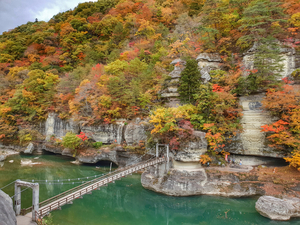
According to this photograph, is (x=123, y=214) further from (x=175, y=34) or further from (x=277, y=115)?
(x=175, y=34)

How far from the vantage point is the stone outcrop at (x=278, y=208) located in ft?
41.9

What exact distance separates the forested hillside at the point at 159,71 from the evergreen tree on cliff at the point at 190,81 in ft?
0.36

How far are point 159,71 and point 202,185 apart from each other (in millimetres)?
15607

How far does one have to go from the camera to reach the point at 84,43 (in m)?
39.7

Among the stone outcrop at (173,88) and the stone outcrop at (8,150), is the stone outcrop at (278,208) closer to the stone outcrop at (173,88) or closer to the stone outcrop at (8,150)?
the stone outcrop at (173,88)

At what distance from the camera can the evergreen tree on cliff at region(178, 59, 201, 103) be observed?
19828mm

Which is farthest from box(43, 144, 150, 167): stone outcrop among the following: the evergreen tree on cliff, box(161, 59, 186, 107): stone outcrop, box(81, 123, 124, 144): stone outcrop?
the evergreen tree on cliff

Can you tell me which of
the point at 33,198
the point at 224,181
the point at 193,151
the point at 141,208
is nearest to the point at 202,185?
the point at 224,181

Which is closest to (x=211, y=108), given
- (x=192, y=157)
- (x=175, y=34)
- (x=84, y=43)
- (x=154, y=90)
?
(x=192, y=157)

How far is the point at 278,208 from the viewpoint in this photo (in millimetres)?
12883

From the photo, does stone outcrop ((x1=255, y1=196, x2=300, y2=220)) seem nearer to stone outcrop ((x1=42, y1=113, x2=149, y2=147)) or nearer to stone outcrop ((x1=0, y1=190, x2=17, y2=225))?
stone outcrop ((x1=42, y1=113, x2=149, y2=147))

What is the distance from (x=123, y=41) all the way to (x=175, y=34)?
12.1 meters

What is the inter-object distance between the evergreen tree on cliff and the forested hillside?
0.11 metres

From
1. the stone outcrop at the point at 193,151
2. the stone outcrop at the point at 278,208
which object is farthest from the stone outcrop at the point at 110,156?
the stone outcrop at the point at 278,208
